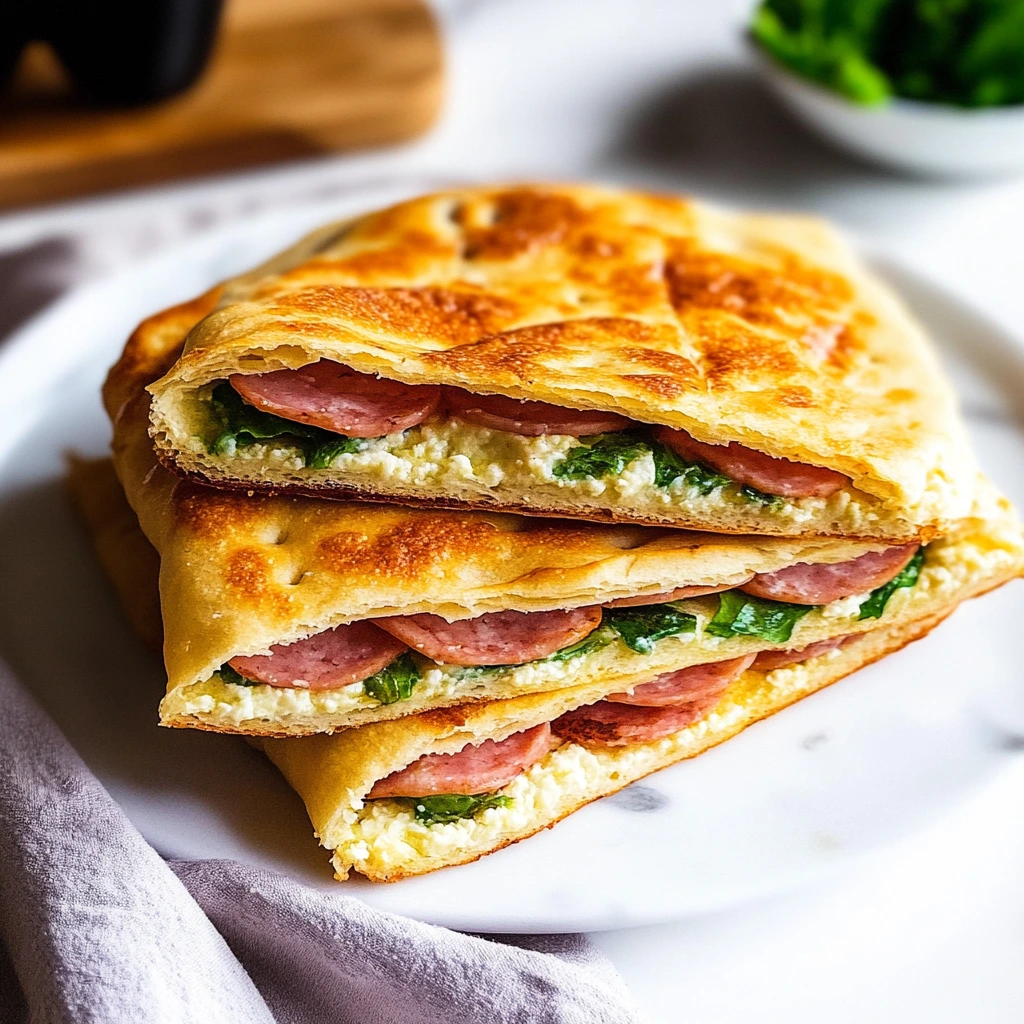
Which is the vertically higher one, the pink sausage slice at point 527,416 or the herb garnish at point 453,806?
the pink sausage slice at point 527,416

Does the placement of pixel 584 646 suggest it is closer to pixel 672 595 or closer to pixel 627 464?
pixel 672 595

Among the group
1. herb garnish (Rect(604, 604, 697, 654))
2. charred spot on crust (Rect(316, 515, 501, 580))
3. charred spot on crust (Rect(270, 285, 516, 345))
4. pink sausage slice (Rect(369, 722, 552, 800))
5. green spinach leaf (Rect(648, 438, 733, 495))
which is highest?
charred spot on crust (Rect(270, 285, 516, 345))

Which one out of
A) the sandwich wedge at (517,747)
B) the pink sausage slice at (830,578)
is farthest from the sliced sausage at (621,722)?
the pink sausage slice at (830,578)

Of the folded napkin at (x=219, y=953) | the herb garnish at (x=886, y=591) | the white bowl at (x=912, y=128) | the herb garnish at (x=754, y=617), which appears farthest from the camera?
the white bowl at (x=912, y=128)

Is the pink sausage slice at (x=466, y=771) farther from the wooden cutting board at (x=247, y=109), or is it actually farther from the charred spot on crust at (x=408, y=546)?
the wooden cutting board at (x=247, y=109)

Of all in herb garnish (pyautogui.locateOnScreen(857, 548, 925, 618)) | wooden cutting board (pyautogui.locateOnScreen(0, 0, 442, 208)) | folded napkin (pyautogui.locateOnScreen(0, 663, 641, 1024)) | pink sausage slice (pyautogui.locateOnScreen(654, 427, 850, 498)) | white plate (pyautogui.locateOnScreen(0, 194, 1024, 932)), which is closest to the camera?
folded napkin (pyautogui.locateOnScreen(0, 663, 641, 1024))

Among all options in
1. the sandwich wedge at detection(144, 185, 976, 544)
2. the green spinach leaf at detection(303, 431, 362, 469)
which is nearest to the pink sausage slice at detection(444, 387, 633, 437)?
the sandwich wedge at detection(144, 185, 976, 544)

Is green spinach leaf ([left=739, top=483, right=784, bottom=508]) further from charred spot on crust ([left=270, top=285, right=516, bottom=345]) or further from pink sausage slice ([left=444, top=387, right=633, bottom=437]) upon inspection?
charred spot on crust ([left=270, top=285, right=516, bottom=345])
